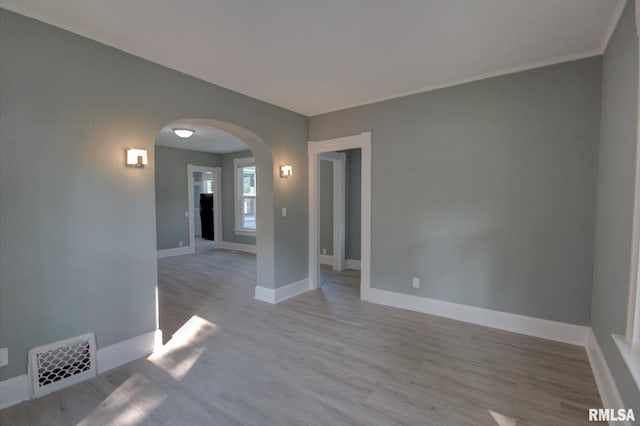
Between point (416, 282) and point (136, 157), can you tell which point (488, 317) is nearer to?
point (416, 282)

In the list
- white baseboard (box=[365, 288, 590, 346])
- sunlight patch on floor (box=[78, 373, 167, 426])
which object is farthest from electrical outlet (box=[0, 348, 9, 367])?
white baseboard (box=[365, 288, 590, 346])

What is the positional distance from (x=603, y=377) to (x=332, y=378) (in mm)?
1933

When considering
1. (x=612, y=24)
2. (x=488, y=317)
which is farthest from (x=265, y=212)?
(x=612, y=24)

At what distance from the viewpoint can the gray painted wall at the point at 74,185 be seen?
200cm

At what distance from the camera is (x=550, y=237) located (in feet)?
9.32

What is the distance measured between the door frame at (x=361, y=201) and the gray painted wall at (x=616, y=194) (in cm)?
228

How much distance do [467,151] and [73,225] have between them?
3.78 m

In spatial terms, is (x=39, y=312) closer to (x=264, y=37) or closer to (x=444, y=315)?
(x=264, y=37)

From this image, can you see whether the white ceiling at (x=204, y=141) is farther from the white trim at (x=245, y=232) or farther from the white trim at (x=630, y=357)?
the white trim at (x=630, y=357)

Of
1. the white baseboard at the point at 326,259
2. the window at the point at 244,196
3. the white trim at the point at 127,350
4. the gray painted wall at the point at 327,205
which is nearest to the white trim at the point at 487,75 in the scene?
the gray painted wall at the point at 327,205

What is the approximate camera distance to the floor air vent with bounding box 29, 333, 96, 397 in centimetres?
209

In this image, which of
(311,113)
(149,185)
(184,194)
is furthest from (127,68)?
(184,194)

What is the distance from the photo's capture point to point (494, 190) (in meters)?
3.10

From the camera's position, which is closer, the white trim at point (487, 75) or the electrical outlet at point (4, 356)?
the electrical outlet at point (4, 356)
